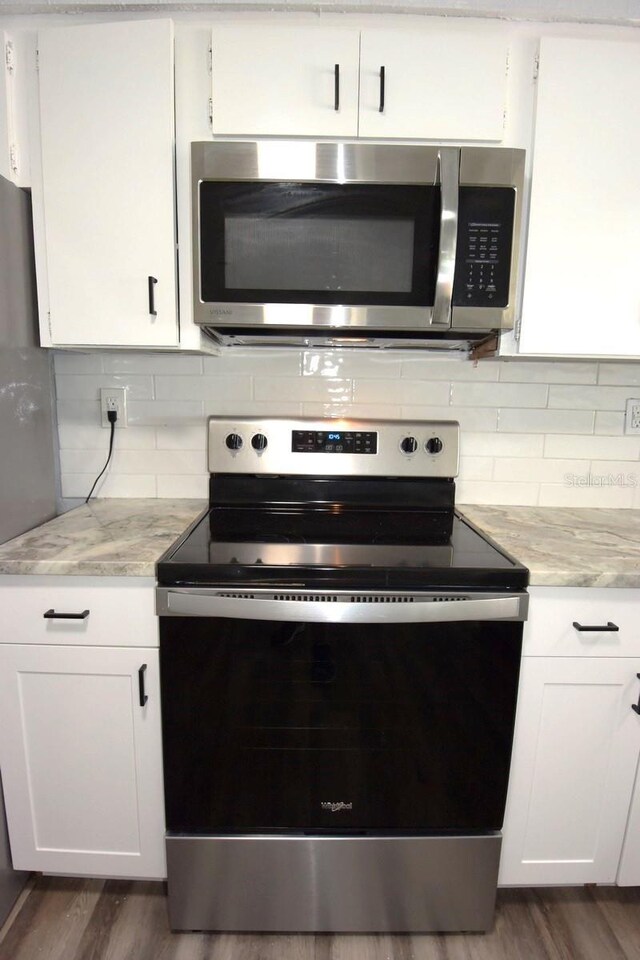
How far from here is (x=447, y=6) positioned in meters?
1.20

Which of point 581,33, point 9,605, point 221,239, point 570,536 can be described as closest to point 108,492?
point 9,605

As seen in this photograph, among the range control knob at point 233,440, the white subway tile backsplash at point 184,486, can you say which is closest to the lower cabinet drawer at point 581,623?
the range control knob at point 233,440

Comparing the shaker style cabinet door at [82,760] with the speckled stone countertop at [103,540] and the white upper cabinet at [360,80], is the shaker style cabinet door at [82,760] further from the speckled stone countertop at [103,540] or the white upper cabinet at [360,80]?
the white upper cabinet at [360,80]

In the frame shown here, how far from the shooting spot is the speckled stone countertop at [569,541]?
1.11m

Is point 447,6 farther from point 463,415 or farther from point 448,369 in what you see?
point 463,415

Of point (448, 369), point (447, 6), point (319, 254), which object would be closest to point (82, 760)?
point (319, 254)

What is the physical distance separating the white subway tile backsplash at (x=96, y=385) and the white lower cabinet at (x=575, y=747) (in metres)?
1.31

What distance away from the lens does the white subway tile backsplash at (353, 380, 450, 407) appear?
1.62 metres

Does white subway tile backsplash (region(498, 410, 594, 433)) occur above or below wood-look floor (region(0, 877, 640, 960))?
above

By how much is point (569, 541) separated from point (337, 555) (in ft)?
2.09

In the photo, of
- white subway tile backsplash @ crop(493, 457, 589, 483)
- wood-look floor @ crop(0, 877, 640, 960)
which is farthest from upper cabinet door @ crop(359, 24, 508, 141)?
wood-look floor @ crop(0, 877, 640, 960)

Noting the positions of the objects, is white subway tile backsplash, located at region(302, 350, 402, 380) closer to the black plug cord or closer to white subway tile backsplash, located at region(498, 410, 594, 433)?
white subway tile backsplash, located at region(498, 410, 594, 433)

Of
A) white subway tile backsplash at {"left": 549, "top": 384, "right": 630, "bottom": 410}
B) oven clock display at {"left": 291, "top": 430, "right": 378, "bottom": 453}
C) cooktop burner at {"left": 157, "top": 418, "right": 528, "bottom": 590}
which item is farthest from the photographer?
white subway tile backsplash at {"left": 549, "top": 384, "right": 630, "bottom": 410}

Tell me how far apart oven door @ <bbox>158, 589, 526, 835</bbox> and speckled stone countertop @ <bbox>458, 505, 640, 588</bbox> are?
Answer: 0.13 meters
